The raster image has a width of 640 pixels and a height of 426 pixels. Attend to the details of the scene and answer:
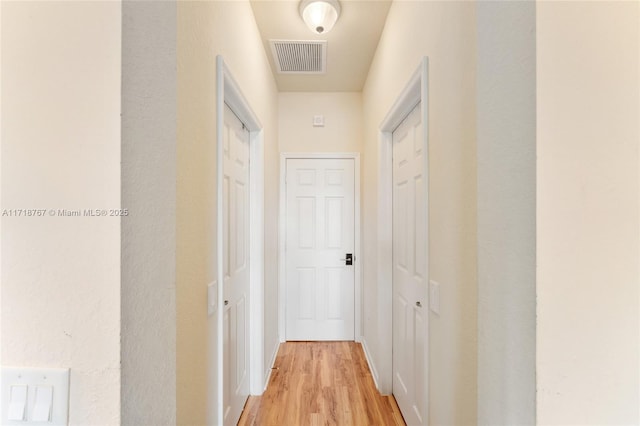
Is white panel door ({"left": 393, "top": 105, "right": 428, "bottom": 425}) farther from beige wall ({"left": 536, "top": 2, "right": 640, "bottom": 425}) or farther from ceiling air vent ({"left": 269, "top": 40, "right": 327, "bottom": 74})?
ceiling air vent ({"left": 269, "top": 40, "right": 327, "bottom": 74})

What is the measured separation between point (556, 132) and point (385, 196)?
1.65m

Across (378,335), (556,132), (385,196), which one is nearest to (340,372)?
(378,335)

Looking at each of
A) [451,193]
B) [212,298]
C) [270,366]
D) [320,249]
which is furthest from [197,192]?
[320,249]

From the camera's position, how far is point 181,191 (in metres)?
0.94

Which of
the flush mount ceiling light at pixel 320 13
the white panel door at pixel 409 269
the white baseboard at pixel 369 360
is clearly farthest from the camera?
the white baseboard at pixel 369 360

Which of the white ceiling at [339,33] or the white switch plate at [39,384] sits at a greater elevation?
the white ceiling at [339,33]

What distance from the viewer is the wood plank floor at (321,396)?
1914 mm

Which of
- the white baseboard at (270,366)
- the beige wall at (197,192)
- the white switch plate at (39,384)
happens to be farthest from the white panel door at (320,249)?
the white switch plate at (39,384)

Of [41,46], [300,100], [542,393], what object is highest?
[300,100]

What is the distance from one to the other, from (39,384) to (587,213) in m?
1.10

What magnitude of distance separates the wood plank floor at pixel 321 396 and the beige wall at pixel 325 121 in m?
2.05

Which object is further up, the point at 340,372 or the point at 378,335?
the point at 378,335

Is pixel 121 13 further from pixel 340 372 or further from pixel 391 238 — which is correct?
pixel 340 372

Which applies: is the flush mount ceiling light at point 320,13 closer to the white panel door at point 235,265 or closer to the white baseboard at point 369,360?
the white panel door at point 235,265
